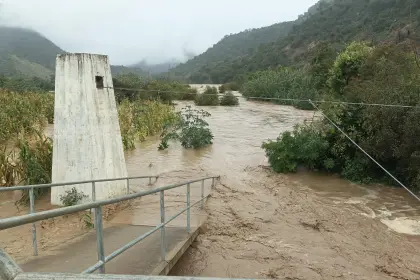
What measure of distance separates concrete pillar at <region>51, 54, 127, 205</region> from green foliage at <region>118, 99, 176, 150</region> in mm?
7065

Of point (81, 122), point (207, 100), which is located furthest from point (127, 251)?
point (207, 100)

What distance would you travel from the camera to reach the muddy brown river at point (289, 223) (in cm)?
583

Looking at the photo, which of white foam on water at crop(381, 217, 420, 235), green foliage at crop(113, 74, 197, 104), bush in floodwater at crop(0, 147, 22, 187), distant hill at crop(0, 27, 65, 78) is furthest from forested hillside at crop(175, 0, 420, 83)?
bush in floodwater at crop(0, 147, 22, 187)

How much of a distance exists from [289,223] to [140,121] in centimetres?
1160

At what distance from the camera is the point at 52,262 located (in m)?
4.54

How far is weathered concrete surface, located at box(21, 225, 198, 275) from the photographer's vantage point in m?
4.29

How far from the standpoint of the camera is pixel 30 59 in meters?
104

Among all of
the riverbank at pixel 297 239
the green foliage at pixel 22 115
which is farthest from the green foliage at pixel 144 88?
the riverbank at pixel 297 239

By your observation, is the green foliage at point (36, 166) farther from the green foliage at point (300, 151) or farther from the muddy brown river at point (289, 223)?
the green foliage at point (300, 151)

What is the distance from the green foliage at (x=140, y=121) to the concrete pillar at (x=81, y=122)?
7065 millimetres

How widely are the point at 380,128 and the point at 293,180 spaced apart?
114 inches

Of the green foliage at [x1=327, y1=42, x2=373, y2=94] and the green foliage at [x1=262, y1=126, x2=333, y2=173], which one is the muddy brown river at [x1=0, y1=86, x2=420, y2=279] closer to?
the green foliage at [x1=262, y1=126, x2=333, y2=173]

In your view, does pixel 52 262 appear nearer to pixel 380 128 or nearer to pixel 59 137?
pixel 59 137

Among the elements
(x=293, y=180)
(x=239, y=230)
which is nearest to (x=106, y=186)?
(x=239, y=230)
